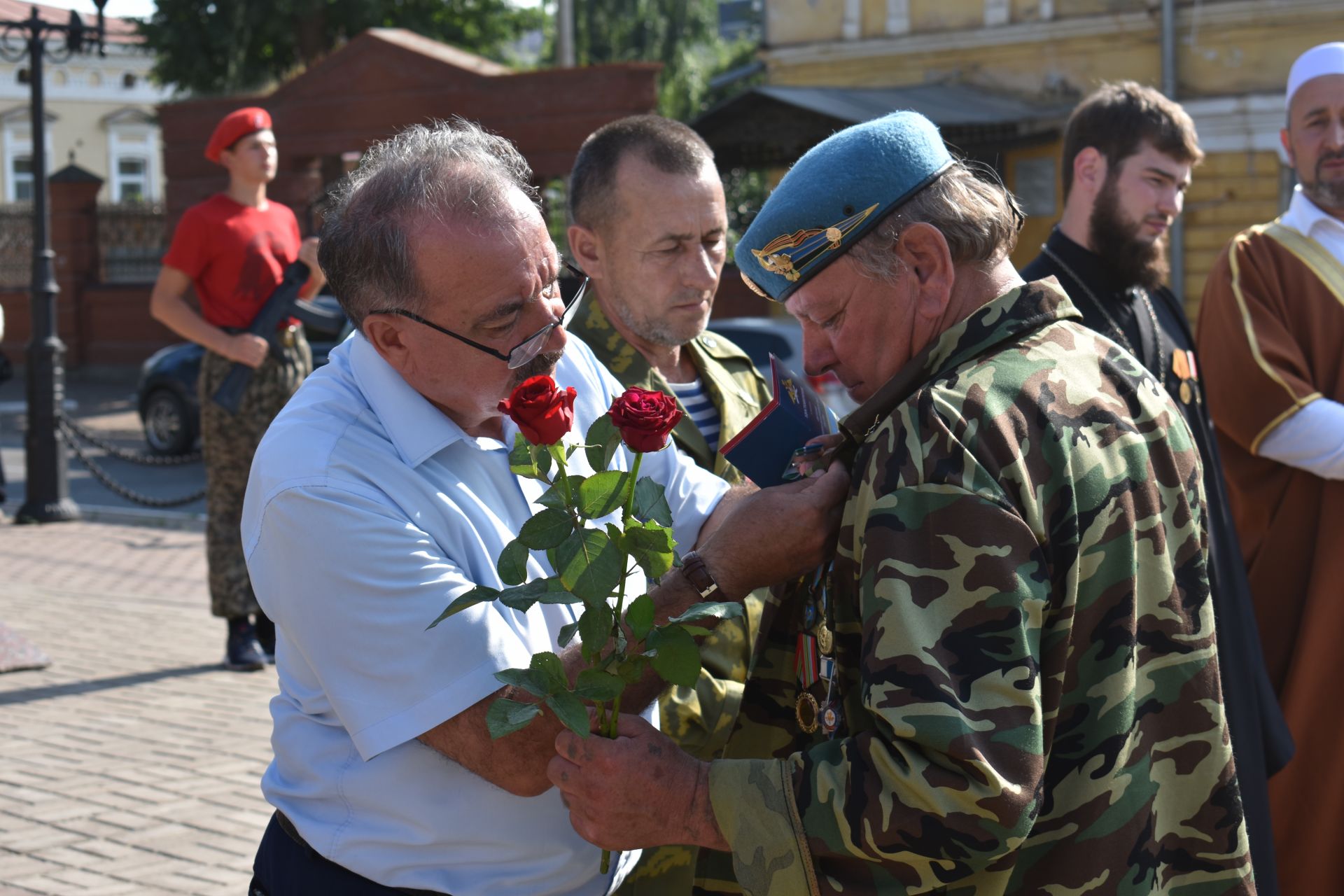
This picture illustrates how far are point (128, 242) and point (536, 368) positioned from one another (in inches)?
1066

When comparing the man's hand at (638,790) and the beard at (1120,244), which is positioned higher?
the beard at (1120,244)

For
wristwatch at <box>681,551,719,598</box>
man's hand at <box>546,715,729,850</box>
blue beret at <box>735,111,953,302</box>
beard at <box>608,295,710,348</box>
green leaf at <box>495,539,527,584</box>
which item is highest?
blue beret at <box>735,111,953,302</box>

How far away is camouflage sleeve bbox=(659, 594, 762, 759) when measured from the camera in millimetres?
2756

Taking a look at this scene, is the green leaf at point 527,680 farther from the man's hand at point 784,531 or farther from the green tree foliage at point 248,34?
the green tree foliage at point 248,34

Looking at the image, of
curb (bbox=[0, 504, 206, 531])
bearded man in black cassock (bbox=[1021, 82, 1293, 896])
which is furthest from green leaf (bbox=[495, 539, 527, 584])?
curb (bbox=[0, 504, 206, 531])

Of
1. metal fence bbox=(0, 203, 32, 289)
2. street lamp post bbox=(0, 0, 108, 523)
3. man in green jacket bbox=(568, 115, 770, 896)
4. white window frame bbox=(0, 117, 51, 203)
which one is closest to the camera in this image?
man in green jacket bbox=(568, 115, 770, 896)

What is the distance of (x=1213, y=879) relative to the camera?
1989 millimetres

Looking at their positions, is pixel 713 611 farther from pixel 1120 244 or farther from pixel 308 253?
pixel 308 253

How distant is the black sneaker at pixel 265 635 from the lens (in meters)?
6.73

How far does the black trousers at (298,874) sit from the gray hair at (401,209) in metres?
0.84

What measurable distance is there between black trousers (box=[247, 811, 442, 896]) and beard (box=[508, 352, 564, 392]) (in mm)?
790

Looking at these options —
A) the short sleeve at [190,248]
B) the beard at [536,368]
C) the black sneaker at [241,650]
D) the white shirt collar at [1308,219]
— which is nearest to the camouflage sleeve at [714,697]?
the beard at [536,368]

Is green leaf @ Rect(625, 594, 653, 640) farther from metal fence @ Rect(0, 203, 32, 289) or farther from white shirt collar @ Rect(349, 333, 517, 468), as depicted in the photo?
metal fence @ Rect(0, 203, 32, 289)

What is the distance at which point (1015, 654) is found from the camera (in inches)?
67.1
